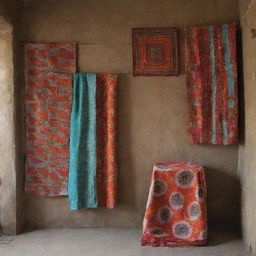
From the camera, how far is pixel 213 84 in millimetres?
3262

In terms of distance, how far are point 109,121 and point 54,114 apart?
63cm

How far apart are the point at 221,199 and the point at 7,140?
7.96ft

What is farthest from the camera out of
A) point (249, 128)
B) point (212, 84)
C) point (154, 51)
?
point (154, 51)

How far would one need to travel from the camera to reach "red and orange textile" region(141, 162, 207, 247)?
299 centimetres

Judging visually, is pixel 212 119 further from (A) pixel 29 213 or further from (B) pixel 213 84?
(A) pixel 29 213

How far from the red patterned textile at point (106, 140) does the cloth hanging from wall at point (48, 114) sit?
357mm

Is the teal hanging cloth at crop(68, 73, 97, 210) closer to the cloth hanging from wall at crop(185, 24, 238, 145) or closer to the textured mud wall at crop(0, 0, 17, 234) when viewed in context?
the textured mud wall at crop(0, 0, 17, 234)

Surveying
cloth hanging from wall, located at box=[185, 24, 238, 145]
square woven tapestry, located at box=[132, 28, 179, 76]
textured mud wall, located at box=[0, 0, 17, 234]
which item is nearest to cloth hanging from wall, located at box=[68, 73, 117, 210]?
square woven tapestry, located at box=[132, 28, 179, 76]

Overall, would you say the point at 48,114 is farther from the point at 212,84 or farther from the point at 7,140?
the point at 212,84

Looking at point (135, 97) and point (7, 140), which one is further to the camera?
point (135, 97)

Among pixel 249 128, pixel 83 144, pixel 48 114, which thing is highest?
pixel 48 114

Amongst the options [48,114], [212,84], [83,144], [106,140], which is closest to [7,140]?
[48,114]

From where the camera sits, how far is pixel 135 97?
343 cm

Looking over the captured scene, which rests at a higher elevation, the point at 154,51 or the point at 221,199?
the point at 154,51
